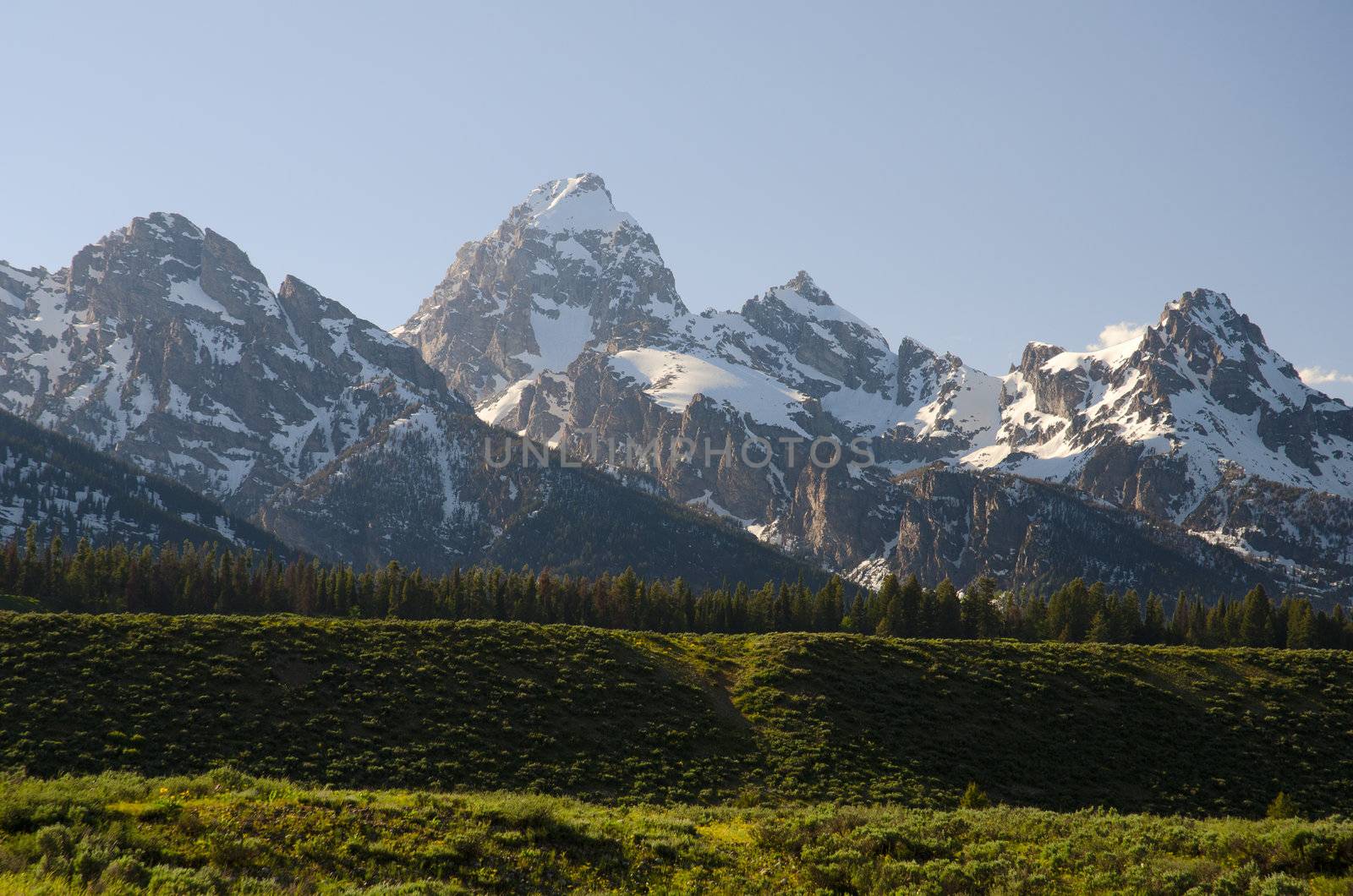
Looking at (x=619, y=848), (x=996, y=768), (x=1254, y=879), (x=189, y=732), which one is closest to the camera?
(x=1254, y=879)

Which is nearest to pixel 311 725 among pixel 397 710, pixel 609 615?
pixel 397 710

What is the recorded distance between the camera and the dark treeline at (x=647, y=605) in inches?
5935

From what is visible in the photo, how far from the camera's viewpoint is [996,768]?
219ft

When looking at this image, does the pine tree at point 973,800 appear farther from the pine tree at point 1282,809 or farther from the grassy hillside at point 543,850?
the grassy hillside at point 543,850

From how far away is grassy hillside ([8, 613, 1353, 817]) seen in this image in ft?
198

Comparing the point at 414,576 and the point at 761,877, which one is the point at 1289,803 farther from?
the point at 414,576

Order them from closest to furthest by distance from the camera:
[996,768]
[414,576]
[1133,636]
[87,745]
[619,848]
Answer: [619,848] → [87,745] → [996,768] → [1133,636] → [414,576]

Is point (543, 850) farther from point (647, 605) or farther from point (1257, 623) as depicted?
point (1257, 623)

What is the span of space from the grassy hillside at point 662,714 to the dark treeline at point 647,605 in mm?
63469

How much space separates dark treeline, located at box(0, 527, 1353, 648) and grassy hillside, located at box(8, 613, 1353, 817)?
63.5 meters

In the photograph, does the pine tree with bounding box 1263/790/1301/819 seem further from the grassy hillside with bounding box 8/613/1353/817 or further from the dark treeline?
the dark treeline

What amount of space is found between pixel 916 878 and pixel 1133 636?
131 meters

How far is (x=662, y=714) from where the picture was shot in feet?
237

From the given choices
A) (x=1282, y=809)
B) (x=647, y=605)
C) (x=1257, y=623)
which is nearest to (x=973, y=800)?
(x=1282, y=809)
